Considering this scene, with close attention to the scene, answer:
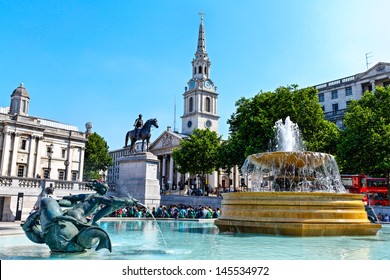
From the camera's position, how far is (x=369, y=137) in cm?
3173

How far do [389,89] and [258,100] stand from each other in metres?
12.0

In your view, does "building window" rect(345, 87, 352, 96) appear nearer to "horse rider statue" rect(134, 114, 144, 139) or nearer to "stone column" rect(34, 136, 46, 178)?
"horse rider statue" rect(134, 114, 144, 139)

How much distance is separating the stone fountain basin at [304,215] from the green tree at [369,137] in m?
20.7

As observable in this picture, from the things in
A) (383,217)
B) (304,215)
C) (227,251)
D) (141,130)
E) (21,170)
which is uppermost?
(21,170)

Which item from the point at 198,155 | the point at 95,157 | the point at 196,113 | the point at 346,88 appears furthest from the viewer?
the point at 196,113

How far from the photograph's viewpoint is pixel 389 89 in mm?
34469

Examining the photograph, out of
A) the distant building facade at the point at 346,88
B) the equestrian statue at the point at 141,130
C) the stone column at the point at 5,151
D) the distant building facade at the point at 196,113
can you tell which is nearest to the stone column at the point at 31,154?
the stone column at the point at 5,151

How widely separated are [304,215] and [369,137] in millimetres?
23050

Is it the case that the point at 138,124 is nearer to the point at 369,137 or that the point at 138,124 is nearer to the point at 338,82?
the point at 369,137

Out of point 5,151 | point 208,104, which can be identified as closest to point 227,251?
point 5,151

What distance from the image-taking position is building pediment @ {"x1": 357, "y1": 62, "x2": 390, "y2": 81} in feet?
168

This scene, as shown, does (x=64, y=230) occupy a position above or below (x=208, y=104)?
below
